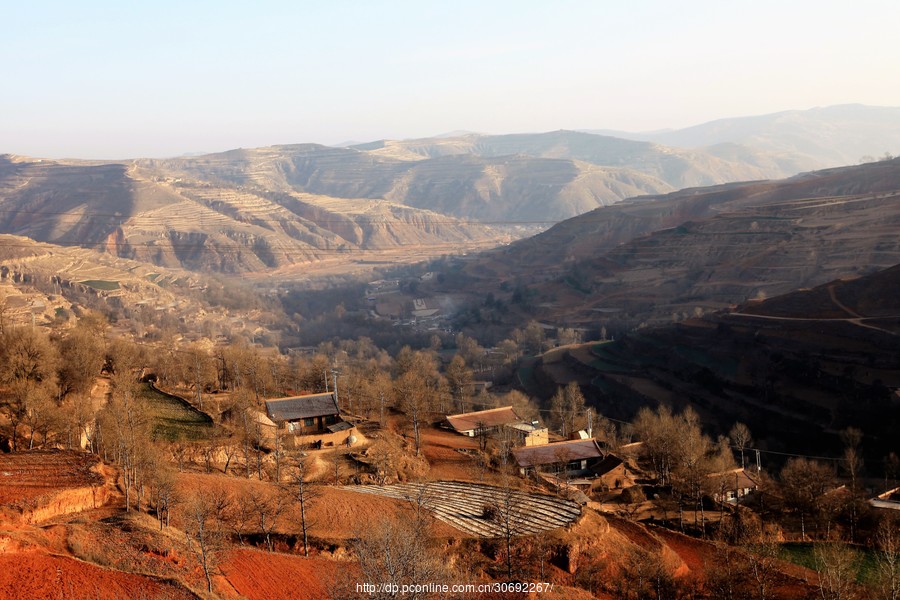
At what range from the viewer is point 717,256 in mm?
106125

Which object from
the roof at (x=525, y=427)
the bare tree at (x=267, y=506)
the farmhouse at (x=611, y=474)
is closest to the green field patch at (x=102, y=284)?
the roof at (x=525, y=427)

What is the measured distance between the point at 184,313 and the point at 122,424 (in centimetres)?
8327

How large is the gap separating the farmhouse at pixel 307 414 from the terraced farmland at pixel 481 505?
10214 millimetres

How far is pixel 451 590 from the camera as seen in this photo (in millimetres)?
15914

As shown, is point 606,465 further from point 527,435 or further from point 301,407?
point 301,407

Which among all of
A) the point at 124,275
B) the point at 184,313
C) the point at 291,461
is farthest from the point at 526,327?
the point at 291,461

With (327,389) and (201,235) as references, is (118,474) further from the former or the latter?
(201,235)

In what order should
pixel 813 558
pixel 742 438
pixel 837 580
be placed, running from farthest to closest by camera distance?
pixel 742 438 → pixel 813 558 → pixel 837 580

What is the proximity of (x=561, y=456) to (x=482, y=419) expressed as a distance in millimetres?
9019

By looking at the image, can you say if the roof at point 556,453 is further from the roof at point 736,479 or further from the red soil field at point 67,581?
the red soil field at point 67,581

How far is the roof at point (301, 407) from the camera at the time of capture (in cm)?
3969

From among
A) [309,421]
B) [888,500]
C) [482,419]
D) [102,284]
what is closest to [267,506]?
[309,421]

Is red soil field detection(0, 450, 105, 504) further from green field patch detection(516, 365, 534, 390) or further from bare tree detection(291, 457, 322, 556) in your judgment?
green field patch detection(516, 365, 534, 390)

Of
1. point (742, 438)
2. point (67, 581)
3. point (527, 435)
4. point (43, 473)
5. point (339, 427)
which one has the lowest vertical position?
point (742, 438)
